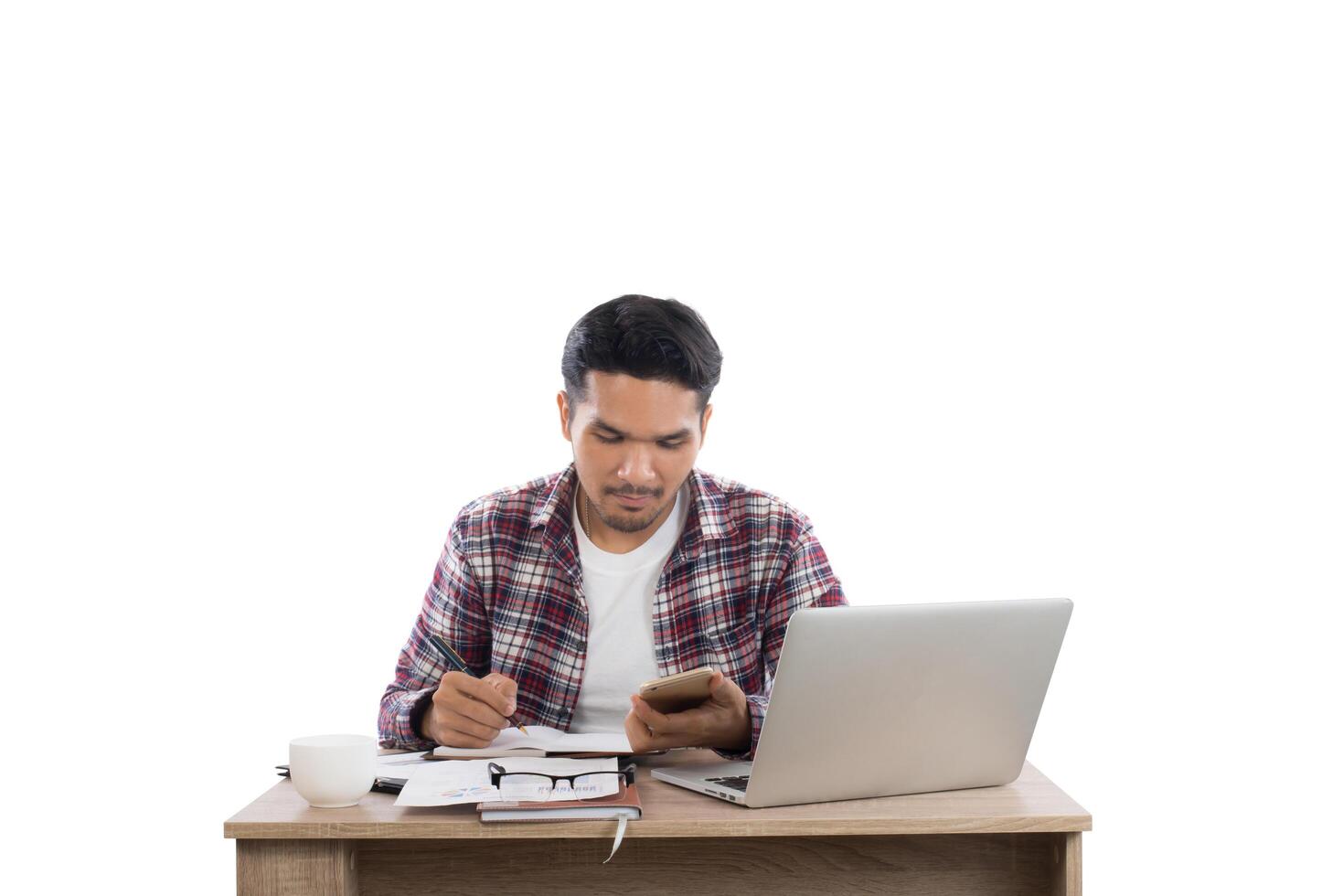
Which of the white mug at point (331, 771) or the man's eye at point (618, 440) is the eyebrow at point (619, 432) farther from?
the white mug at point (331, 771)

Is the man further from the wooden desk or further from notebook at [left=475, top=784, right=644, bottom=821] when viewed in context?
notebook at [left=475, top=784, right=644, bottom=821]

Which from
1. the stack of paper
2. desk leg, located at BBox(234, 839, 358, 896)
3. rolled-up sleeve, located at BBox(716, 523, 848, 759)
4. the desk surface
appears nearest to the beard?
rolled-up sleeve, located at BBox(716, 523, 848, 759)

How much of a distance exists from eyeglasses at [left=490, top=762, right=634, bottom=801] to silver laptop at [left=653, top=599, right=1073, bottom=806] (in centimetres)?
11

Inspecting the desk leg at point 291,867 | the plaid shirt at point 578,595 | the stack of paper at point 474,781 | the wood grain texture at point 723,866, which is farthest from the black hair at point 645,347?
the desk leg at point 291,867

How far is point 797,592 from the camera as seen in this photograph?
93.7 inches

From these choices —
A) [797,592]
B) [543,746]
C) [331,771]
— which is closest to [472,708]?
[543,746]

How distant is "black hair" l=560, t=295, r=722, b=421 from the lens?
7.27 feet

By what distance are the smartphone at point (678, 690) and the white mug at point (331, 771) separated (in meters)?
0.43

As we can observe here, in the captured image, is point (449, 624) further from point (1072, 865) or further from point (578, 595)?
point (1072, 865)

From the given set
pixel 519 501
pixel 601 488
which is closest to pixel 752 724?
pixel 601 488

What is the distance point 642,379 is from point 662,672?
60 cm

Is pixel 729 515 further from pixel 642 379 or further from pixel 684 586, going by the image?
pixel 642 379

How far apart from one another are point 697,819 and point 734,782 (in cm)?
16

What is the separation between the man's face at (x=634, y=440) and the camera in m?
2.21
